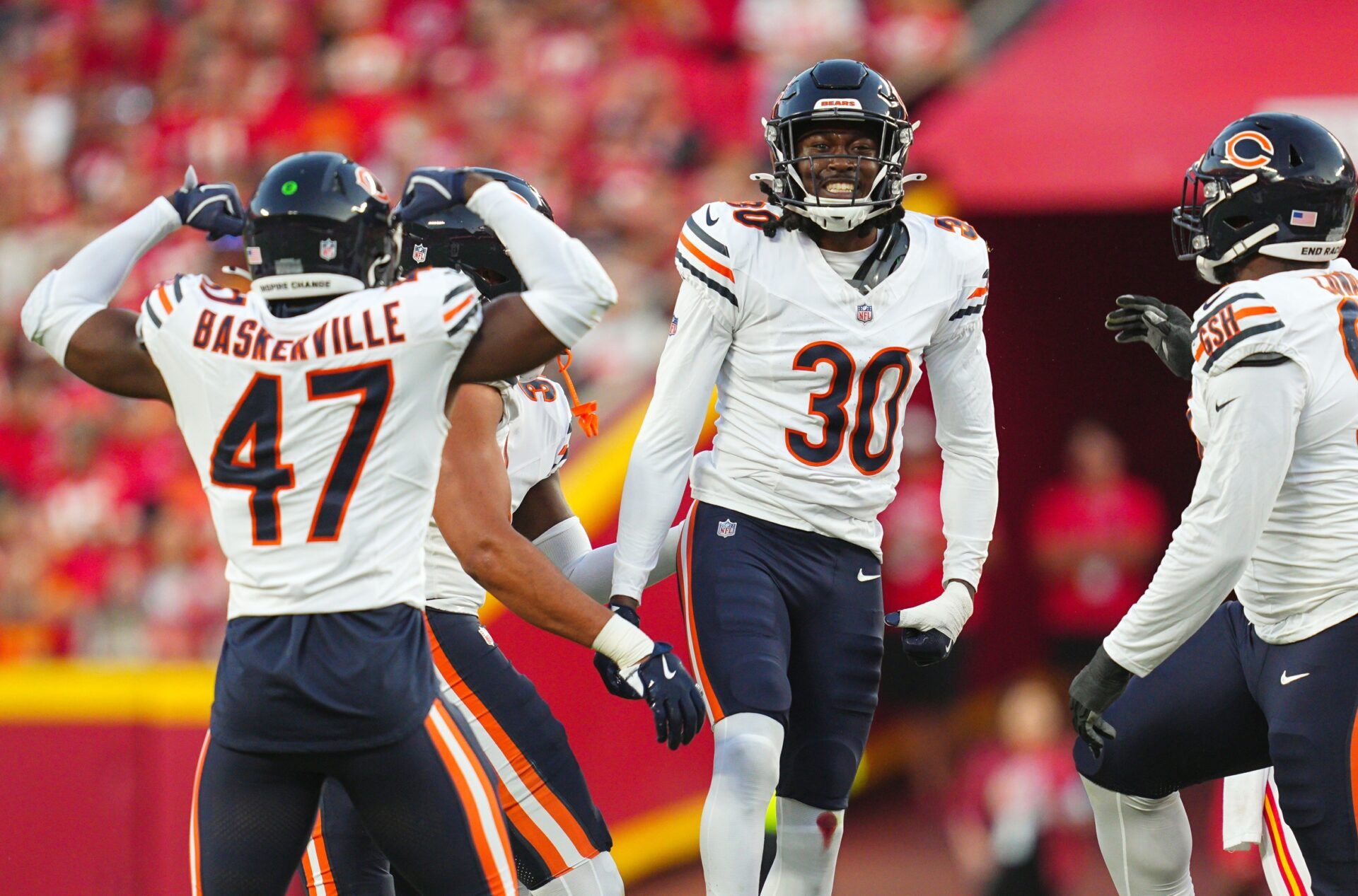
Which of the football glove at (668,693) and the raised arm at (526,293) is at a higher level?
the raised arm at (526,293)

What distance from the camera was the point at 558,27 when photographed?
34.5ft

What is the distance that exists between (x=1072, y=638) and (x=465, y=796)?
171 inches

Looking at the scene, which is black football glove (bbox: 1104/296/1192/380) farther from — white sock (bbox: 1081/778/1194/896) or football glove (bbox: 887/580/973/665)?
white sock (bbox: 1081/778/1194/896)

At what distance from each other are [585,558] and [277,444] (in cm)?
141

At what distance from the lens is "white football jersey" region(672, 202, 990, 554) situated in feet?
12.7

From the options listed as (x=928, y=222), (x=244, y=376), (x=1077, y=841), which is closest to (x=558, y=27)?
(x=1077, y=841)

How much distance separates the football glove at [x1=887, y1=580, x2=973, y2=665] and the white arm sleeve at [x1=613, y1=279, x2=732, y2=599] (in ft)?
1.99

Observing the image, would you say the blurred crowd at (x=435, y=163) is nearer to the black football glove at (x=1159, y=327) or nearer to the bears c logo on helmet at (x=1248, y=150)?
the black football glove at (x=1159, y=327)

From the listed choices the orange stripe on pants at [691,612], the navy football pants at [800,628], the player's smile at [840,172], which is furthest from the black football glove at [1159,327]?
the orange stripe on pants at [691,612]

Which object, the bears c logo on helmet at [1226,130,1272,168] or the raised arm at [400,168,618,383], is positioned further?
the bears c logo on helmet at [1226,130,1272,168]

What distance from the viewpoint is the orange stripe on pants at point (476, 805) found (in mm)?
3074

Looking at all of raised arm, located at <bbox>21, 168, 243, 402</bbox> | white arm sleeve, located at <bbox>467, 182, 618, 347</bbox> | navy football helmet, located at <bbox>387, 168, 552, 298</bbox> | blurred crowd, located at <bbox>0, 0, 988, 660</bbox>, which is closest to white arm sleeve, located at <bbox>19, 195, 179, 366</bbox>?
raised arm, located at <bbox>21, 168, 243, 402</bbox>

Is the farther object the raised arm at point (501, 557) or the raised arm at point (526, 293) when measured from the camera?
the raised arm at point (501, 557)

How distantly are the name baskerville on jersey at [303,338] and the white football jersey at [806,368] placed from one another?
1.06 metres
